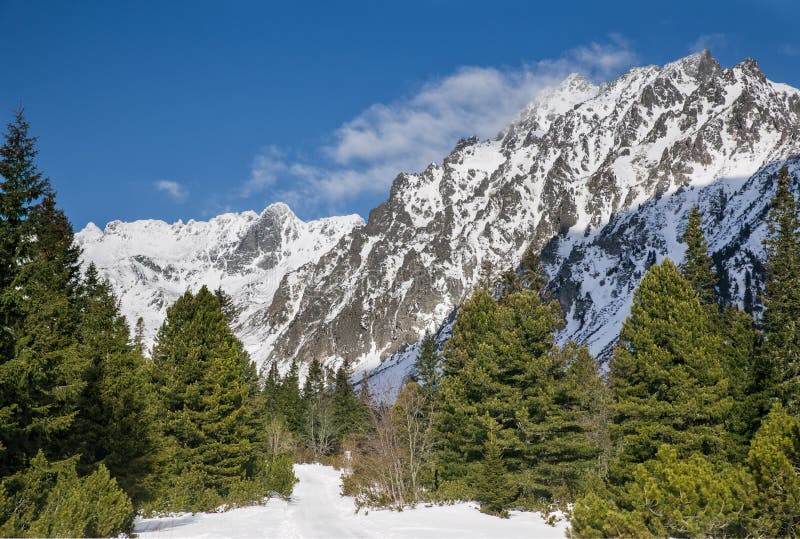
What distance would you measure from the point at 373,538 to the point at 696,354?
44.3 ft

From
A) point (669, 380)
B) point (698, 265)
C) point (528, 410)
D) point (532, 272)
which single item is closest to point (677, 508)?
point (669, 380)

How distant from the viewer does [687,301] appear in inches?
869

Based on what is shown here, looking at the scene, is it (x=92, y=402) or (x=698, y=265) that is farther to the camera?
(x=698, y=265)

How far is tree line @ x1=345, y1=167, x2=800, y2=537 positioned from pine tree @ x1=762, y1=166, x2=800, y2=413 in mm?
69

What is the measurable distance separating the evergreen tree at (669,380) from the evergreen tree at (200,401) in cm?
1812

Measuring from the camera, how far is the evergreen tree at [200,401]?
2617 centimetres

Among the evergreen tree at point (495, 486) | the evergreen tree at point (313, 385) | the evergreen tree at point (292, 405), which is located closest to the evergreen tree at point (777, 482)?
the evergreen tree at point (495, 486)

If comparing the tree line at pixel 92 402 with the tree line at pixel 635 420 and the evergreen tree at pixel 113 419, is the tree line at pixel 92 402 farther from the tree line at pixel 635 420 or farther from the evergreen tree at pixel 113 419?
the tree line at pixel 635 420

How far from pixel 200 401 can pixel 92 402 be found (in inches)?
340

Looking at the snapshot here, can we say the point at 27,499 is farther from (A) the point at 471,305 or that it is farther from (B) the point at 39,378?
(A) the point at 471,305

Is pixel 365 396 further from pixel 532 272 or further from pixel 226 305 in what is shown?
pixel 532 272

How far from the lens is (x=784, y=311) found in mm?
24656

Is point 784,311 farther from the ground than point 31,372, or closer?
farther from the ground

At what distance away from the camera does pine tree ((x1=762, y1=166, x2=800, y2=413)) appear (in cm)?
2166
